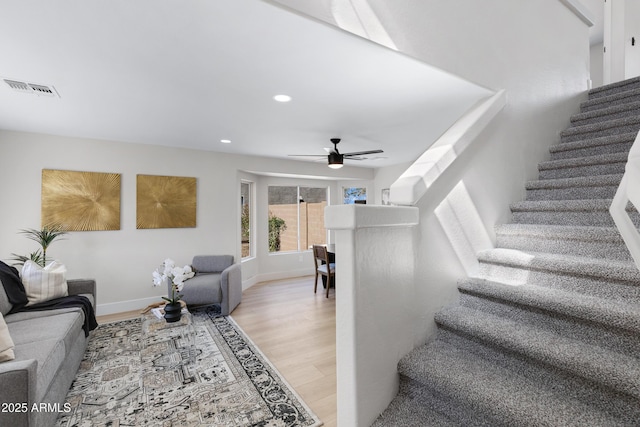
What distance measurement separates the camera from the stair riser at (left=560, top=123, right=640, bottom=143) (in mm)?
2298

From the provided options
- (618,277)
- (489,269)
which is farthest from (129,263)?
(618,277)

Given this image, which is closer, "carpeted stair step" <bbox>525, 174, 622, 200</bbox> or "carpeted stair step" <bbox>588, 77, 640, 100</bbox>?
"carpeted stair step" <bbox>525, 174, 622, 200</bbox>

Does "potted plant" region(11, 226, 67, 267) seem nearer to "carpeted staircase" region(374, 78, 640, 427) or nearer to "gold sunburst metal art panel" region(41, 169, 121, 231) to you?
"gold sunburst metal art panel" region(41, 169, 121, 231)

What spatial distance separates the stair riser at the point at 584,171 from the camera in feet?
6.65

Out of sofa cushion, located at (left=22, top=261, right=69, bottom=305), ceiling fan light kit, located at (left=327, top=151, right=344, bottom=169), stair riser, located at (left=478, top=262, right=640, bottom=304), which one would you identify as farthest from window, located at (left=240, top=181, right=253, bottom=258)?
stair riser, located at (left=478, top=262, right=640, bottom=304)

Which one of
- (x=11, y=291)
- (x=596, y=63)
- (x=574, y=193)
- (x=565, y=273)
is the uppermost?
(x=596, y=63)

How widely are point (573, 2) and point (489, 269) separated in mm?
3147

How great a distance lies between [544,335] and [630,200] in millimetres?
852

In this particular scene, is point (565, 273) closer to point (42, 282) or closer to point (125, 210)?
point (42, 282)

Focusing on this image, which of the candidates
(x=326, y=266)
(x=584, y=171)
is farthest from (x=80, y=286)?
(x=584, y=171)

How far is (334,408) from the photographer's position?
2.08m

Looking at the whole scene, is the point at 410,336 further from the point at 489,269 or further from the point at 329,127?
the point at 329,127

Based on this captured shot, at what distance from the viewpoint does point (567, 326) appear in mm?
1316

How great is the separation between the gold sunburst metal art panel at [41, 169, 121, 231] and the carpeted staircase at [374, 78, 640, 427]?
14.1 feet
